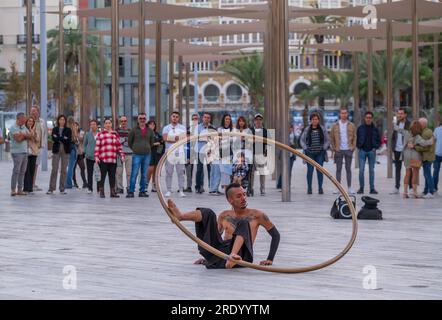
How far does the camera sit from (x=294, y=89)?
120m

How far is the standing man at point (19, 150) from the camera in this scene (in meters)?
27.7

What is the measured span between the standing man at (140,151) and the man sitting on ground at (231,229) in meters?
13.9

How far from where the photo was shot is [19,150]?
90.9ft

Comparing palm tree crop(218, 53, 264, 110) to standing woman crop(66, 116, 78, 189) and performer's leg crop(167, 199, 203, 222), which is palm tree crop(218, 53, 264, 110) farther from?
performer's leg crop(167, 199, 203, 222)

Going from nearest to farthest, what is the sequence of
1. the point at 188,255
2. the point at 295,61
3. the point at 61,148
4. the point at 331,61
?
1. the point at 188,255
2. the point at 61,148
3. the point at 331,61
4. the point at 295,61

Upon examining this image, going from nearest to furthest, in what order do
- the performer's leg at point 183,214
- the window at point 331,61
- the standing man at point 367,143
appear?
the performer's leg at point 183,214 → the standing man at point 367,143 → the window at point 331,61

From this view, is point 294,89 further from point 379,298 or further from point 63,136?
point 379,298

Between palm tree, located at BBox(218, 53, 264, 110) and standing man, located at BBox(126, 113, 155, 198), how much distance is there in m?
69.5

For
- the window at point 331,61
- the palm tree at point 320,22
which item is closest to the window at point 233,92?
the window at point 331,61

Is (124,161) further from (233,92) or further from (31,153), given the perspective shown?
(233,92)

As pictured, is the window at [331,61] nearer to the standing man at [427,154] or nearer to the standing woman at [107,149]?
the standing woman at [107,149]

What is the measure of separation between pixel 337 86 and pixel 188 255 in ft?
276

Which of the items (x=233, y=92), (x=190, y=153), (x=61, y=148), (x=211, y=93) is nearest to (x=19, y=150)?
(x=61, y=148)

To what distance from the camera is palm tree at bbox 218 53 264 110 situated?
97.8 m
